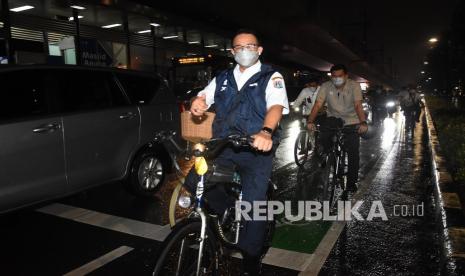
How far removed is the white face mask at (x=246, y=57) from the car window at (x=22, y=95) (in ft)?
8.49

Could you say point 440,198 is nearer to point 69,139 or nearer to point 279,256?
point 279,256

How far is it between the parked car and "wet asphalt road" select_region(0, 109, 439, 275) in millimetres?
450

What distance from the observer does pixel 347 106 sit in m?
6.30

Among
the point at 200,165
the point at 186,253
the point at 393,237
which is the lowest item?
the point at 393,237

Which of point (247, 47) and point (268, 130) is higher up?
point (247, 47)

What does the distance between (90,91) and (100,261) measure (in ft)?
7.42

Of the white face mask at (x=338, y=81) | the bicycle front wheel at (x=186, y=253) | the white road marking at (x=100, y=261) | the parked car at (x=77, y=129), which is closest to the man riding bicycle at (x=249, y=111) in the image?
the bicycle front wheel at (x=186, y=253)

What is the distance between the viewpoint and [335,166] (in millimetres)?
5914

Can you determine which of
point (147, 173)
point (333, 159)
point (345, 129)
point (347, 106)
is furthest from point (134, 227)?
point (347, 106)

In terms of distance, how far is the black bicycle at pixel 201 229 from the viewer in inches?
102

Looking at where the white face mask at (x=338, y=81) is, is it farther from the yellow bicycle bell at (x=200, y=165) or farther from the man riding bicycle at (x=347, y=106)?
the yellow bicycle bell at (x=200, y=165)

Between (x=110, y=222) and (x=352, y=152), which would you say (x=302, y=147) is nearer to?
(x=352, y=152)

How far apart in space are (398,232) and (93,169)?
12.3 ft

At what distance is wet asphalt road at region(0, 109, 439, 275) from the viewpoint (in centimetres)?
383
